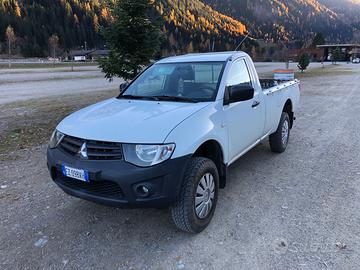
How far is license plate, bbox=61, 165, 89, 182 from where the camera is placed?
2963 mm

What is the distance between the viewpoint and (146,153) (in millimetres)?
2871

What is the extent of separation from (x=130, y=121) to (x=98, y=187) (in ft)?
2.34

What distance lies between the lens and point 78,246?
3.18m

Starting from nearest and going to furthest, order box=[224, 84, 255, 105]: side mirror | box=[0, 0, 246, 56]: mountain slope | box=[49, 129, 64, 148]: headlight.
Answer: box=[49, 129, 64, 148]: headlight → box=[224, 84, 255, 105]: side mirror → box=[0, 0, 246, 56]: mountain slope

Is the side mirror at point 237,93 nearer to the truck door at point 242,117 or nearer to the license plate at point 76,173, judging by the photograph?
the truck door at point 242,117

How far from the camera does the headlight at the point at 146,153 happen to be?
2838 mm

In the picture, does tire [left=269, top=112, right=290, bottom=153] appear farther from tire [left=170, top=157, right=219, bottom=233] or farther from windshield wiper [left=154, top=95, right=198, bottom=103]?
tire [left=170, top=157, right=219, bottom=233]

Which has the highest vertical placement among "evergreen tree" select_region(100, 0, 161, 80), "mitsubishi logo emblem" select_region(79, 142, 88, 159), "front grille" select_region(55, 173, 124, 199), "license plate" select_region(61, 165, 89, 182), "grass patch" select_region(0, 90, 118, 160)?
"evergreen tree" select_region(100, 0, 161, 80)

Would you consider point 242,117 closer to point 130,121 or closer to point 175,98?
point 175,98

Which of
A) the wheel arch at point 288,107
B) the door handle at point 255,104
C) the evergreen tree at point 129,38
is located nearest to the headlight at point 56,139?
the door handle at point 255,104

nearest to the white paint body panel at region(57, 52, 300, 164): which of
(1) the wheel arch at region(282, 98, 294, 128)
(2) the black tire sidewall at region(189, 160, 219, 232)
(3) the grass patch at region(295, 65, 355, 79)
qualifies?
(2) the black tire sidewall at region(189, 160, 219, 232)

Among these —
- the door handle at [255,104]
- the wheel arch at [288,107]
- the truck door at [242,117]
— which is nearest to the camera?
the truck door at [242,117]

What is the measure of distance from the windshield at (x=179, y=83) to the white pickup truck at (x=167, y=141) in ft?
0.04

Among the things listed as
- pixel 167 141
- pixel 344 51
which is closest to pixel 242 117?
pixel 167 141
